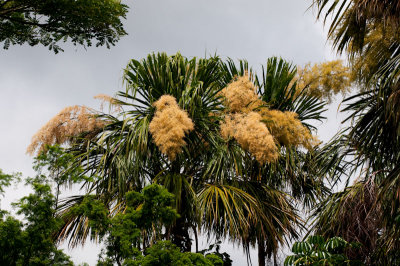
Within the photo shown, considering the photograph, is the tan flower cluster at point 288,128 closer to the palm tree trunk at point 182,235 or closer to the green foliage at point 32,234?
the palm tree trunk at point 182,235

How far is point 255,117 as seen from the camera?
7508 mm

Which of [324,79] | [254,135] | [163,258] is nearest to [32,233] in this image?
[163,258]

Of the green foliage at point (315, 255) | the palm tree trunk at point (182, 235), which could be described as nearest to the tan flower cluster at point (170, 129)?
the palm tree trunk at point (182, 235)

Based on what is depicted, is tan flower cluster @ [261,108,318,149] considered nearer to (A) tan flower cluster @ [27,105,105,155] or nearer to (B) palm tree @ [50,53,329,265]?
(B) palm tree @ [50,53,329,265]

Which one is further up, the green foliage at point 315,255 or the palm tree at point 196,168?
the palm tree at point 196,168

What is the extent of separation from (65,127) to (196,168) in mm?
2435

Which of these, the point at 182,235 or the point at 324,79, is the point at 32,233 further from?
the point at 324,79

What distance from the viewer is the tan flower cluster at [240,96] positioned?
26.8 feet

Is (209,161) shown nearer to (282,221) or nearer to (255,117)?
(255,117)

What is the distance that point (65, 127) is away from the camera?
8469 millimetres

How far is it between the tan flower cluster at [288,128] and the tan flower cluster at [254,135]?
0.68 metres

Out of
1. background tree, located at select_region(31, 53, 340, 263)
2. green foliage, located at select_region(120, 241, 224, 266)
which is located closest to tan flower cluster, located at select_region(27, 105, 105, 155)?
background tree, located at select_region(31, 53, 340, 263)

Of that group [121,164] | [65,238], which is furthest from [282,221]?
[65,238]

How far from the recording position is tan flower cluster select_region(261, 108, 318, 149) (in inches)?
321
